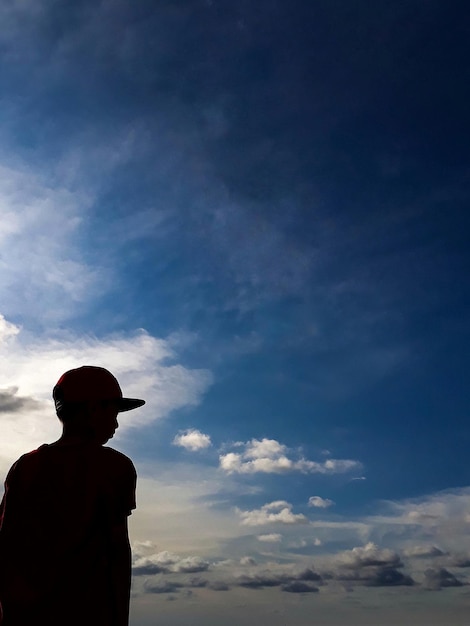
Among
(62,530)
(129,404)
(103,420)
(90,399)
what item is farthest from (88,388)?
(62,530)

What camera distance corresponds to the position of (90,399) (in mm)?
7539

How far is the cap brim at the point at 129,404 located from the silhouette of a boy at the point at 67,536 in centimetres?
53

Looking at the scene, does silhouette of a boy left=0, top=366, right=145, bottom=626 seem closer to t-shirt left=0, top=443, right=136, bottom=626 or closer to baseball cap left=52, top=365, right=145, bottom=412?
t-shirt left=0, top=443, right=136, bottom=626

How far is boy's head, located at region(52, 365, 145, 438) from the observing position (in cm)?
756

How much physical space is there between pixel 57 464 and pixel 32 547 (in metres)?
0.88

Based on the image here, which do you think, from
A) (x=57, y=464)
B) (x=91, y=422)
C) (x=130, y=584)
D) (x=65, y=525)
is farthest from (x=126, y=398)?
(x=130, y=584)

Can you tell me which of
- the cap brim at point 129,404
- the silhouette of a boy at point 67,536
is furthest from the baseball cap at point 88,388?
the silhouette of a boy at point 67,536

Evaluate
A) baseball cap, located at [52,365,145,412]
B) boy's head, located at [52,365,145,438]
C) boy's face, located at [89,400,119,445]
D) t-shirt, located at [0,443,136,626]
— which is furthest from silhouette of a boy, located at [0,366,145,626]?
baseball cap, located at [52,365,145,412]

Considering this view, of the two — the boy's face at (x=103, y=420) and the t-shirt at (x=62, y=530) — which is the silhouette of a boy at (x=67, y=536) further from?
the boy's face at (x=103, y=420)

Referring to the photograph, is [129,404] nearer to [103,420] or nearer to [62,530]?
[103,420]

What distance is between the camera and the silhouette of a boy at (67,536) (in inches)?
264

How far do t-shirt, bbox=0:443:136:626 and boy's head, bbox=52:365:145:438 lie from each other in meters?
0.37

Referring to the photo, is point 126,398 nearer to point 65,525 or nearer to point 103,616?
point 65,525

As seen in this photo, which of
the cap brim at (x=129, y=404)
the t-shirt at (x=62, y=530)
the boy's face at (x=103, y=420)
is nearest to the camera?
the t-shirt at (x=62, y=530)
